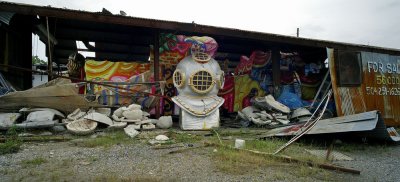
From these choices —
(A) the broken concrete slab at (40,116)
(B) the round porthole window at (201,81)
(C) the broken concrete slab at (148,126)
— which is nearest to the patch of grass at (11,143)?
(A) the broken concrete slab at (40,116)

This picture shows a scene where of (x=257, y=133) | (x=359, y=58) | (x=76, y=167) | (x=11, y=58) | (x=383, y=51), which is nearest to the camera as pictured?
(x=76, y=167)

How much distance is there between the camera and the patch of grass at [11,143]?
497 centimetres

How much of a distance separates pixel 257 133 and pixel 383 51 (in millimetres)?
7267

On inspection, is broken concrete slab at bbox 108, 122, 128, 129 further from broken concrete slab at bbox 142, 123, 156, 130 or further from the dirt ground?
the dirt ground

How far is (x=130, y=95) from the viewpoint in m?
Answer: 8.66

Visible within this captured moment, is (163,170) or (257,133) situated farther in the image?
(257,133)

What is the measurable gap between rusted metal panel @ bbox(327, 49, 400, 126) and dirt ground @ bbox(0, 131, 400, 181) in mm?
3898

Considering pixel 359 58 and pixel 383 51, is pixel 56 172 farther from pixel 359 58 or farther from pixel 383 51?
pixel 383 51

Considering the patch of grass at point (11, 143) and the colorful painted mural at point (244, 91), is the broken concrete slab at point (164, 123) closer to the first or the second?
the patch of grass at point (11, 143)

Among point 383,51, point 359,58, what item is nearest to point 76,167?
point 359,58

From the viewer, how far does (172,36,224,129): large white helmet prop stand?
786cm

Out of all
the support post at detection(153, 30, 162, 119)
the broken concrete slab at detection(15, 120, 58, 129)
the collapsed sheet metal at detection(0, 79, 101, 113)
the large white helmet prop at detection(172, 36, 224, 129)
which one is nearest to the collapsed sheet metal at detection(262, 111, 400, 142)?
the large white helmet prop at detection(172, 36, 224, 129)

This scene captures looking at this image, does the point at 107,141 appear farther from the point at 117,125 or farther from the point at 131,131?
the point at 117,125

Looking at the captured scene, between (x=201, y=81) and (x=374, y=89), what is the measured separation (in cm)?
637
